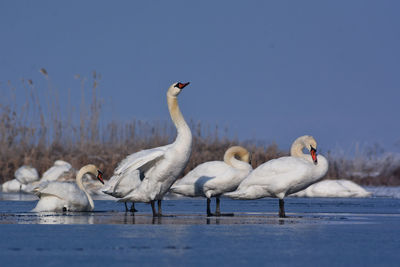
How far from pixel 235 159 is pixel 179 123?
2.13 m

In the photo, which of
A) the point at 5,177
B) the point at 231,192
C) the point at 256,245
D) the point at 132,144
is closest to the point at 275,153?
the point at 132,144

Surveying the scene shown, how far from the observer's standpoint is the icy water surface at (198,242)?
6.40 m

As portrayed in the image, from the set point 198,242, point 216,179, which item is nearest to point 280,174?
point 216,179

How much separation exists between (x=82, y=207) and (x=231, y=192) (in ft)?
8.32

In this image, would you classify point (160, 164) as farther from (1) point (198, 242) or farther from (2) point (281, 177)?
(1) point (198, 242)

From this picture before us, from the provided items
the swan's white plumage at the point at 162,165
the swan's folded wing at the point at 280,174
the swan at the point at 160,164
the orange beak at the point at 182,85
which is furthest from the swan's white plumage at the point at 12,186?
the swan's folded wing at the point at 280,174

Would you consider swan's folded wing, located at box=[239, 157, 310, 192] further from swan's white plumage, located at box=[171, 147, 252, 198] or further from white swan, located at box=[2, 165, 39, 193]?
white swan, located at box=[2, 165, 39, 193]

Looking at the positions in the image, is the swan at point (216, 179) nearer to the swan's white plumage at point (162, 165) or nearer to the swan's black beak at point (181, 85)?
the swan's white plumage at point (162, 165)

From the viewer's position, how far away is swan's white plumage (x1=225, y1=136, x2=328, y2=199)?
474 inches

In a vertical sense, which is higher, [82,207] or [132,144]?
[132,144]

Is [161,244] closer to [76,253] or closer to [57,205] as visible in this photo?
[76,253]

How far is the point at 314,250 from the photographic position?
23.3ft

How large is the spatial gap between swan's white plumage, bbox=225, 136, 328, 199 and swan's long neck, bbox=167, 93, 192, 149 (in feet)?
5.08

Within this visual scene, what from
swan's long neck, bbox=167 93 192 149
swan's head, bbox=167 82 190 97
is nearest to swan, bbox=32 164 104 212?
swan's long neck, bbox=167 93 192 149
